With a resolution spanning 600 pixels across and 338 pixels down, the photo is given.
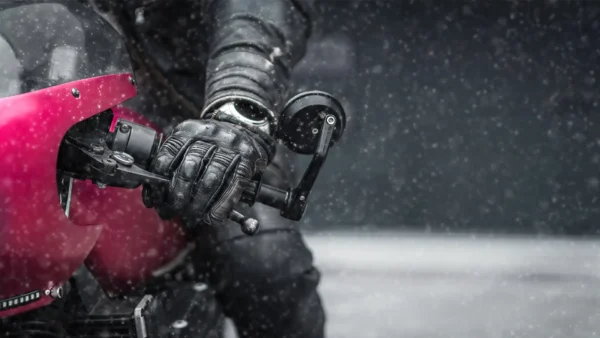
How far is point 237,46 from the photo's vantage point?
1963 mm

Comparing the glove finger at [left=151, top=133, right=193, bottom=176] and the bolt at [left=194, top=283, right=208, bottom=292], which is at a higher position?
the glove finger at [left=151, top=133, right=193, bottom=176]

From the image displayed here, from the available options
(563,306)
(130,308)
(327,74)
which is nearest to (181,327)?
(130,308)

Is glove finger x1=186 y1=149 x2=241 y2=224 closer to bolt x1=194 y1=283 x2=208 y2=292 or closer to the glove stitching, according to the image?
the glove stitching

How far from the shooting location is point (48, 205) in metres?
1.42

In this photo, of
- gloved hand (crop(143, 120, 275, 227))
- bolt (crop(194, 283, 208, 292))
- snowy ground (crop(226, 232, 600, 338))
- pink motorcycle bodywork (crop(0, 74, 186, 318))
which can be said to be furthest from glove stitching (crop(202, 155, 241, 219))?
snowy ground (crop(226, 232, 600, 338))

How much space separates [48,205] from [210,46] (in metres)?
0.80

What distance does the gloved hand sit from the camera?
4.76ft

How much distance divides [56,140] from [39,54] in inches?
8.3

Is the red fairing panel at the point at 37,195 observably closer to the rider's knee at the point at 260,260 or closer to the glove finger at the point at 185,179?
the glove finger at the point at 185,179

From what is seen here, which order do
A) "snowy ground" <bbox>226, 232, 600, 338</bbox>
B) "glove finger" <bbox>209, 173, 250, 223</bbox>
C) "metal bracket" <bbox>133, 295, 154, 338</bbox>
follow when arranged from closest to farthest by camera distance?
1. "glove finger" <bbox>209, 173, 250, 223</bbox>
2. "metal bracket" <bbox>133, 295, 154, 338</bbox>
3. "snowy ground" <bbox>226, 232, 600, 338</bbox>

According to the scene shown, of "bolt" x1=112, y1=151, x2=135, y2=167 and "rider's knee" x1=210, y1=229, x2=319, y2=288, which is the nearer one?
"bolt" x1=112, y1=151, x2=135, y2=167

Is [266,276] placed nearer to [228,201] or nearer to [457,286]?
[228,201]

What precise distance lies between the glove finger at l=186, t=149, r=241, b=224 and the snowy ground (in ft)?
7.92

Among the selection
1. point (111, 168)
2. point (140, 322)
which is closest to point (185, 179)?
point (111, 168)
